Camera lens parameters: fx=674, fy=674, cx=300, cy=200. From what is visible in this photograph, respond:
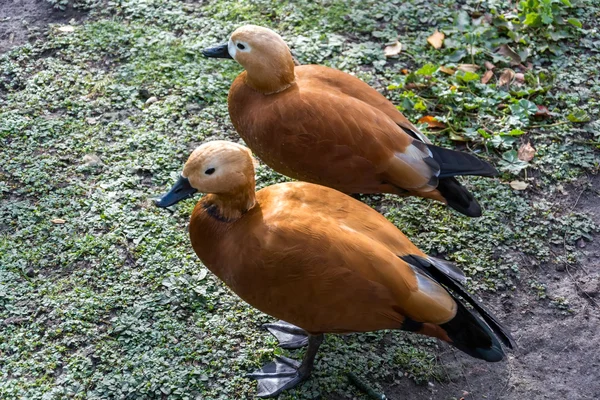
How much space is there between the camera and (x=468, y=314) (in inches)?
118

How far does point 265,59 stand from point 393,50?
65.7 inches

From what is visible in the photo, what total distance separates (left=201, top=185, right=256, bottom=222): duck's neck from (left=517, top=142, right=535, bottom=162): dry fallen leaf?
6.78 ft

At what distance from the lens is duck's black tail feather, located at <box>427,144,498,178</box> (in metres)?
3.53

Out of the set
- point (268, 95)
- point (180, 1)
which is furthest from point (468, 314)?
point (180, 1)

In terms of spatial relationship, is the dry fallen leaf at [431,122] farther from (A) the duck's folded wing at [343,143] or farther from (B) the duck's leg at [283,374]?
(B) the duck's leg at [283,374]

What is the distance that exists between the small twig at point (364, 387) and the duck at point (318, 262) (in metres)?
0.32

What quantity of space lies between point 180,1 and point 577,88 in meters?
3.07

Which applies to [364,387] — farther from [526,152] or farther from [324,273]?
[526,152]

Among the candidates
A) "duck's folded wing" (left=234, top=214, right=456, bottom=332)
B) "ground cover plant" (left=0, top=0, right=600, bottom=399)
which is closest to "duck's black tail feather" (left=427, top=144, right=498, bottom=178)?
"ground cover plant" (left=0, top=0, right=600, bottom=399)

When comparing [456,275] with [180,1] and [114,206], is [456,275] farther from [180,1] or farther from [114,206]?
[180,1]

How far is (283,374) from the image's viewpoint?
325cm

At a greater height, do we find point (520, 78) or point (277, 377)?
point (520, 78)

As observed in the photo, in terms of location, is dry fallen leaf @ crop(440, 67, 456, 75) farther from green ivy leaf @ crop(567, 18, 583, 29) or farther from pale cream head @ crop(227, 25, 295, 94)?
pale cream head @ crop(227, 25, 295, 94)

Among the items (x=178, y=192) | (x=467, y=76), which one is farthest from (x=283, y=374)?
(x=467, y=76)
